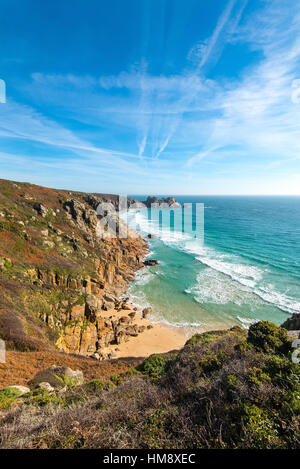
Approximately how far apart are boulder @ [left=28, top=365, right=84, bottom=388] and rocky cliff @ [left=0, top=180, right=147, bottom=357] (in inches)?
145

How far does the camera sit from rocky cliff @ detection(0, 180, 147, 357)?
50.3 ft

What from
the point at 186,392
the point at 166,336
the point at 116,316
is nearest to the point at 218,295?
the point at 166,336

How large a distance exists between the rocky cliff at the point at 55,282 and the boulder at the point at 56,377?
368 cm

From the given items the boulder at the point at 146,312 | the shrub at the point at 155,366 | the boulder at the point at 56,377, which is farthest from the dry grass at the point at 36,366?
the boulder at the point at 146,312

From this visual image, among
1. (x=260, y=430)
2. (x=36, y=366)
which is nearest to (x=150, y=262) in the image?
(x=36, y=366)

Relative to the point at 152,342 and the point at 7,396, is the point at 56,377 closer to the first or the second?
the point at 7,396

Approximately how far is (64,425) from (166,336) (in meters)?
18.6

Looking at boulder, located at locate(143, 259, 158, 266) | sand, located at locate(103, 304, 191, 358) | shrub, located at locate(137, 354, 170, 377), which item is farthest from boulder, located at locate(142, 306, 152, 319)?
boulder, located at locate(143, 259, 158, 266)

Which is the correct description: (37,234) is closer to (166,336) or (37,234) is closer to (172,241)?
(166,336)

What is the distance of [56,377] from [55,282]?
508 inches

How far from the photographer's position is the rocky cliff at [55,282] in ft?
50.3

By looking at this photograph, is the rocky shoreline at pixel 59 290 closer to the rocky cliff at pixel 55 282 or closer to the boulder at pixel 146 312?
the rocky cliff at pixel 55 282

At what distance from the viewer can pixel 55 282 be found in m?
20.8
